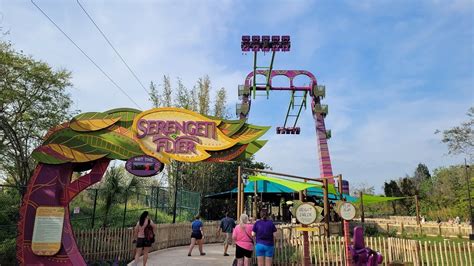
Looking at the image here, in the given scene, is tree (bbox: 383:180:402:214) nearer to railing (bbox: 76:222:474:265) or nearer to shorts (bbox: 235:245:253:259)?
railing (bbox: 76:222:474:265)

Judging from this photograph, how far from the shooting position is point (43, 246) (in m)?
9.43

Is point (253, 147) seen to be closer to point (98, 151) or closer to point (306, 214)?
point (306, 214)

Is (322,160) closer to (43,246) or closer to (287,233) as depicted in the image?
(287,233)

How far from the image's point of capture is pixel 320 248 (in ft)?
35.0

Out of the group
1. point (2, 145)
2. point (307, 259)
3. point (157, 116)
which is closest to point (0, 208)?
point (2, 145)

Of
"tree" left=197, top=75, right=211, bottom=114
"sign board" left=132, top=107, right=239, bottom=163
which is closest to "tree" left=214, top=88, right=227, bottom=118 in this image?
"tree" left=197, top=75, right=211, bottom=114

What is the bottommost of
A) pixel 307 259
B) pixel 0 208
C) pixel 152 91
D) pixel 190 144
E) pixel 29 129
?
pixel 307 259

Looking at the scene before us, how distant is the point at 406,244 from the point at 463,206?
94.7 ft

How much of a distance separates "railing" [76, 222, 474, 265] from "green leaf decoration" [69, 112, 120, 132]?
353 centimetres

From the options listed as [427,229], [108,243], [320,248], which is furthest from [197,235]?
[427,229]

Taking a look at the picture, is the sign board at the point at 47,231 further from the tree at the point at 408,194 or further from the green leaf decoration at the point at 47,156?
the tree at the point at 408,194

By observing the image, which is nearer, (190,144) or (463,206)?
(190,144)

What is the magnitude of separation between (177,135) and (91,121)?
2.43 meters

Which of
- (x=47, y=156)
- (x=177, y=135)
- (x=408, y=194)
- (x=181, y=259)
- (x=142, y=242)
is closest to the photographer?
(x=142, y=242)
